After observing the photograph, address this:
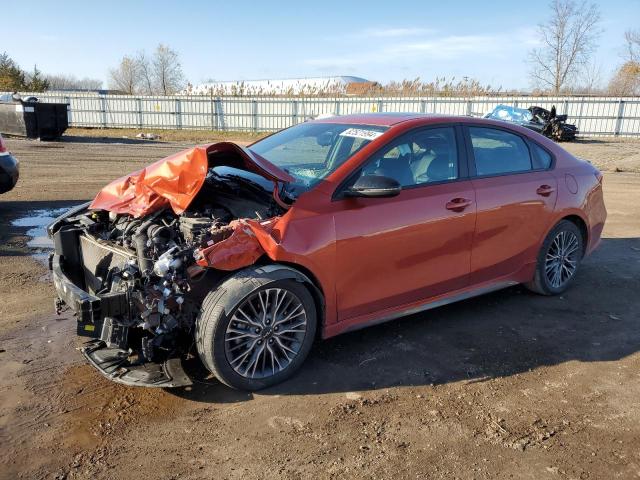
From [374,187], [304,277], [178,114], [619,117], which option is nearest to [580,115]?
[619,117]

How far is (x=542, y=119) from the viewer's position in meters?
25.2

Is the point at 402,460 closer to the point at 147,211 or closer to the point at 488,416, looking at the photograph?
the point at 488,416

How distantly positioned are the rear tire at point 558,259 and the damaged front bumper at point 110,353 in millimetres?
3476

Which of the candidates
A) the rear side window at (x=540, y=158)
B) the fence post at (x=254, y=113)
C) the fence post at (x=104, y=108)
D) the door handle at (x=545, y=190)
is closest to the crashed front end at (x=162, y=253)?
the door handle at (x=545, y=190)

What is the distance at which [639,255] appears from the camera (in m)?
6.84

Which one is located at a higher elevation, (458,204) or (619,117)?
(619,117)

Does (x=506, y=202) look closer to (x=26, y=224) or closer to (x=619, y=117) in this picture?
(x=26, y=224)

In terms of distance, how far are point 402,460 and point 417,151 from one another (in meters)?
2.32

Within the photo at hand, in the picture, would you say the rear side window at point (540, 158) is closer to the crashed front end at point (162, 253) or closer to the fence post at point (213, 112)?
the crashed front end at point (162, 253)

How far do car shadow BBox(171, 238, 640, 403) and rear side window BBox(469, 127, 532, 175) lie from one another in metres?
1.32

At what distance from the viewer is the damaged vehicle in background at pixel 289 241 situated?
3.33 meters

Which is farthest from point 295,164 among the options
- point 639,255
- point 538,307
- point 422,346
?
point 639,255

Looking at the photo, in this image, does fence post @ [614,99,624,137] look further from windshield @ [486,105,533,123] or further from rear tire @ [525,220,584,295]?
rear tire @ [525,220,584,295]

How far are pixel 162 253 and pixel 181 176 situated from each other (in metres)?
0.59
